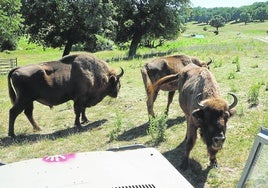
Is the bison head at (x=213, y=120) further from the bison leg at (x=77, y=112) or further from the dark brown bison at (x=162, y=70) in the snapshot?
the bison leg at (x=77, y=112)

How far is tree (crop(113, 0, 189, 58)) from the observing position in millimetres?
37719

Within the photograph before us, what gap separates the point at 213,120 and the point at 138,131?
423 centimetres

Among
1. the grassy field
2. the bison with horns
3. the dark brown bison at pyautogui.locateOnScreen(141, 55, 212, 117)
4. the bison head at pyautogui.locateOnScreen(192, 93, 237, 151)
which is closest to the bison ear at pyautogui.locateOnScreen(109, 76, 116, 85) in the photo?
the grassy field

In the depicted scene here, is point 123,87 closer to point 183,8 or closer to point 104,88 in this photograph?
point 104,88

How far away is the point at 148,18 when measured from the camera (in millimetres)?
38219

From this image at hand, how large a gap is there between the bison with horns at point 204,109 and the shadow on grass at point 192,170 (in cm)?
15

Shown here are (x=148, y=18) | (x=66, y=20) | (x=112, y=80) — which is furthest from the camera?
(x=148, y=18)

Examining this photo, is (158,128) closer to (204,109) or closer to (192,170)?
(192,170)

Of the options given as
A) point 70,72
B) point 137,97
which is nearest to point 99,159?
point 70,72

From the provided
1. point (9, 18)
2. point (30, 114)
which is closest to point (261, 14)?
point (9, 18)

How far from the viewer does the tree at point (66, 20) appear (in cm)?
3362

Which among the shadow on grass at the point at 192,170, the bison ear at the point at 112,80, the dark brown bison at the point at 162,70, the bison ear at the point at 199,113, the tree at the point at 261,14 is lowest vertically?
the tree at the point at 261,14

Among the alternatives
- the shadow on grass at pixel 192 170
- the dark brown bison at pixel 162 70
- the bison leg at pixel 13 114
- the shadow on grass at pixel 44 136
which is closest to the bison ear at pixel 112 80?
the dark brown bison at pixel 162 70

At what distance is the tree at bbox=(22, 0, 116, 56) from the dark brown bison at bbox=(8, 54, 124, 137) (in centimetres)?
2159
